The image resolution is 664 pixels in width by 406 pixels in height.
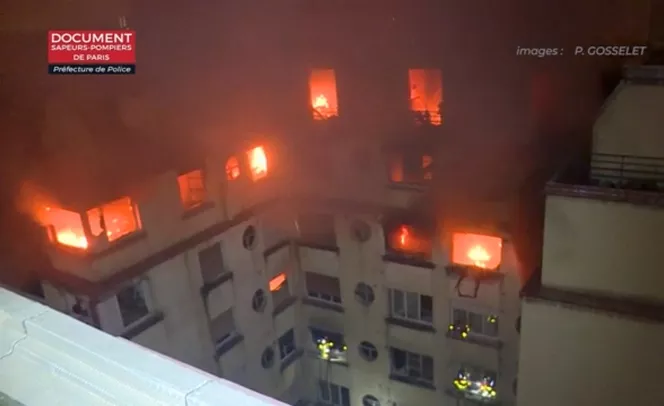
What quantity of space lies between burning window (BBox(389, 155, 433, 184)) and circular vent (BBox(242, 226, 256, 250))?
0.92 m

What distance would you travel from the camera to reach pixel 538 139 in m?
2.24

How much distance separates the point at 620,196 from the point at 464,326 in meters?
1.53

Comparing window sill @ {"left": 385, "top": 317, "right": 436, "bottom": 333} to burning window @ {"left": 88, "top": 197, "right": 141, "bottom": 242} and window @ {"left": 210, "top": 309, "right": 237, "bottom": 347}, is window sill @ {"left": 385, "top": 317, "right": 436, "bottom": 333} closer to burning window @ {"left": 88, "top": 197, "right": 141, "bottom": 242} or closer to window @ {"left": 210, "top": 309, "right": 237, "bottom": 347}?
window @ {"left": 210, "top": 309, "right": 237, "bottom": 347}

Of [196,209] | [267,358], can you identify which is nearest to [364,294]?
[267,358]

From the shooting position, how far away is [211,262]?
3193 mm

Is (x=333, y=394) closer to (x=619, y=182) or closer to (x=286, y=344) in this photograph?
(x=286, y=344)

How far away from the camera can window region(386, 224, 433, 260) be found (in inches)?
124

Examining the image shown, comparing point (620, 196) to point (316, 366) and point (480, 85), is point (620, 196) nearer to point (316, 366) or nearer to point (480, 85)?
point (480, 85)

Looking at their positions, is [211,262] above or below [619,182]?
below

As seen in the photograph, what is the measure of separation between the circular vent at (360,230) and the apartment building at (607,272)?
1.23 m

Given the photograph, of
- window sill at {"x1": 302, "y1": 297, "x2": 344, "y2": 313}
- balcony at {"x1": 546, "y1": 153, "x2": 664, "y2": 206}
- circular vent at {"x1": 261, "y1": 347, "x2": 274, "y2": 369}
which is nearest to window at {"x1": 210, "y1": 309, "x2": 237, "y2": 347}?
circular vent at {"x1": 261, "y1": 347, "x2": 274, "y2": 369}

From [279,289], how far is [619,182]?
2263 mm

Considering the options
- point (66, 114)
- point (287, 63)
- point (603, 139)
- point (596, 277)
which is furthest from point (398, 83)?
point (66, 114)

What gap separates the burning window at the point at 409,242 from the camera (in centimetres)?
316
